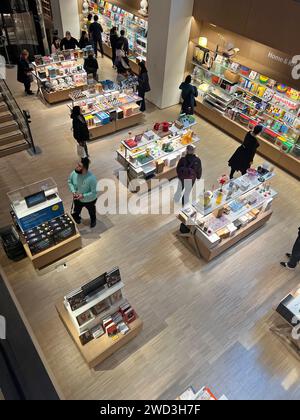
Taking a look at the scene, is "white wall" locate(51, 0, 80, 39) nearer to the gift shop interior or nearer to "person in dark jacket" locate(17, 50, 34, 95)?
the gift shop interior

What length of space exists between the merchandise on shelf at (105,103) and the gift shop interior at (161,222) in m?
0.05

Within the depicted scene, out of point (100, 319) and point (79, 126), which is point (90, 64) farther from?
point (100, 319)

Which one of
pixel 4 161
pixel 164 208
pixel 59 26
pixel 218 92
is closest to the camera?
pixel 164 208

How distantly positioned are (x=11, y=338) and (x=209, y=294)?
3.38 m

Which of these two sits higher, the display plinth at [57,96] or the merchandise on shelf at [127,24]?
the merchandise on shelf at [127,24]

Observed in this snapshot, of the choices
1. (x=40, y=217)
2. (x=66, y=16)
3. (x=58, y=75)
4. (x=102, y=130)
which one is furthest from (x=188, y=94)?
(x=66, y=16)

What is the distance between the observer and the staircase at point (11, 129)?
8492 mm

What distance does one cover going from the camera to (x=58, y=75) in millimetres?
10281

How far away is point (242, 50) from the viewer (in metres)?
8.91

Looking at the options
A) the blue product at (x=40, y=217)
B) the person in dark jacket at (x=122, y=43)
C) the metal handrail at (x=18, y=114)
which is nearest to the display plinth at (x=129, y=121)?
the metal handrail at (x=18, y=114)

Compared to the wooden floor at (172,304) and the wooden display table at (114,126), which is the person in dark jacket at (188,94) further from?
the wooden floor at (172,304)

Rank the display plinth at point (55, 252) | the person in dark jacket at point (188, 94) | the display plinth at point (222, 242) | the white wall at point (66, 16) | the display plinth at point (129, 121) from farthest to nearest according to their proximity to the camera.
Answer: the white wall at point (66, 16)
the display plinth at point (129, 121)
the person in dark jacket at point (188, 94)
the display plinth at point (222, 242)
the display plinth at point (55, 252)
